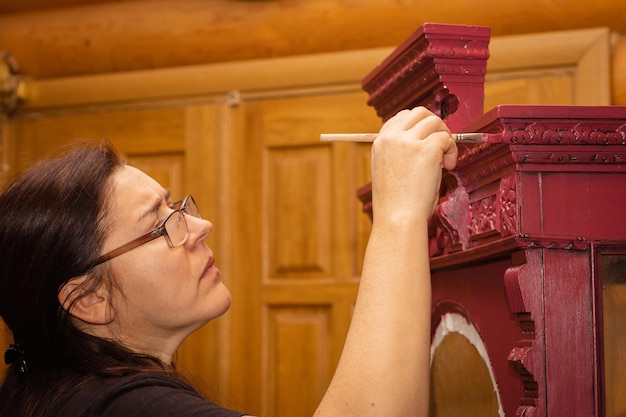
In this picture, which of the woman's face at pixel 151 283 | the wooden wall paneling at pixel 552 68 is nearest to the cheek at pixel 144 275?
the woman's face at pixel 151 283

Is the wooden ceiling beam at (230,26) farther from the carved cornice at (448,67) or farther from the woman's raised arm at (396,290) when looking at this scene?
the woman's raised arm at (396,290)

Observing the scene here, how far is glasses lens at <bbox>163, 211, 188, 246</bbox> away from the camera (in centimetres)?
151

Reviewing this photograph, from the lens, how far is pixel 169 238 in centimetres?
150

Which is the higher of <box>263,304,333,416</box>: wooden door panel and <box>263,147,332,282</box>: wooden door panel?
<box>263,147,332,282</box>: wooden door panel

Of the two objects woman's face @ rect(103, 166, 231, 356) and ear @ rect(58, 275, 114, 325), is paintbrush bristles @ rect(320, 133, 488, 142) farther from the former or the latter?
ear @ rect(58, 275, 114, 325)

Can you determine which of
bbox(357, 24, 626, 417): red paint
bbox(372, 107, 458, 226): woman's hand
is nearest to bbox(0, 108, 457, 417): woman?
bbox(372, 107, 458, 226): woman's hand

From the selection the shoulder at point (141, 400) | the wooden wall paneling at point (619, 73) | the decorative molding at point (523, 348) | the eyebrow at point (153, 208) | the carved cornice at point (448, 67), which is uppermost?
the wooden wall paneling at point (619, 73)

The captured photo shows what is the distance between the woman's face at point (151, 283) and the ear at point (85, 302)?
0.05ft

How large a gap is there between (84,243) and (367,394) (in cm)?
53

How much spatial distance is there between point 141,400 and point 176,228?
0.36 metres

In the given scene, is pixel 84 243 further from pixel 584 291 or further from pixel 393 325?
pixel 584 291

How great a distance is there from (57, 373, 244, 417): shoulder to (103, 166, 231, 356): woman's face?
0.62 feet

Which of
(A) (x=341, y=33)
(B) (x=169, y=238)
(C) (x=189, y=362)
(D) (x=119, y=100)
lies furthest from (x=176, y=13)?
(B) (x=169, y=238)

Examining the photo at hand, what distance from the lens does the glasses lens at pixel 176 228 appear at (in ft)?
4.95
